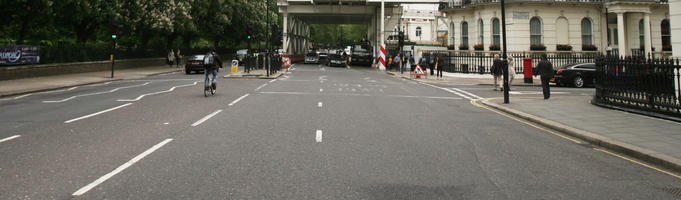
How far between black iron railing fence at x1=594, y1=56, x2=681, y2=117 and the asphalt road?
11.7 feet

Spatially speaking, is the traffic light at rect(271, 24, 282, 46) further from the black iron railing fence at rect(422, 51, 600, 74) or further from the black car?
the black car

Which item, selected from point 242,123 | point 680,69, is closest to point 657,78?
point 680,69

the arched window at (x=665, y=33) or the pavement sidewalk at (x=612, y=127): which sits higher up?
the arched window at (x=665, y=33)

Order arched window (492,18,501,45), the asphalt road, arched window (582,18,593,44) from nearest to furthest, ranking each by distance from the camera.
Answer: the asphalt road < arched window (492,18,501,45) < arched window (582,18,593,44)

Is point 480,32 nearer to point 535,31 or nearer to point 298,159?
point 535,31

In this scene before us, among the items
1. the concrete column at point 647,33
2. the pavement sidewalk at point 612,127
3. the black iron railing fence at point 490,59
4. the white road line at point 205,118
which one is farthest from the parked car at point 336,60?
the white road line at point 205,118

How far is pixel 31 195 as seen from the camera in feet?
16.2

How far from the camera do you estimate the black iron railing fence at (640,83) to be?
11171 mm

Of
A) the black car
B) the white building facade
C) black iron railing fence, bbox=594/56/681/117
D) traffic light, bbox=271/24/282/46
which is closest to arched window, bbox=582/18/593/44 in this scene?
the white building facade

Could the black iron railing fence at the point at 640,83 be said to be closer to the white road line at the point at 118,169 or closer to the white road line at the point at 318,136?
the white road line at the point at 318,136

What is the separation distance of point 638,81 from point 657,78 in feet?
2.19

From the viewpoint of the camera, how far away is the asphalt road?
5273mm

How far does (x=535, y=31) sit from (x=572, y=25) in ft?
8.89

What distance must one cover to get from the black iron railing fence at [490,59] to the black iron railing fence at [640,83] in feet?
60.9
